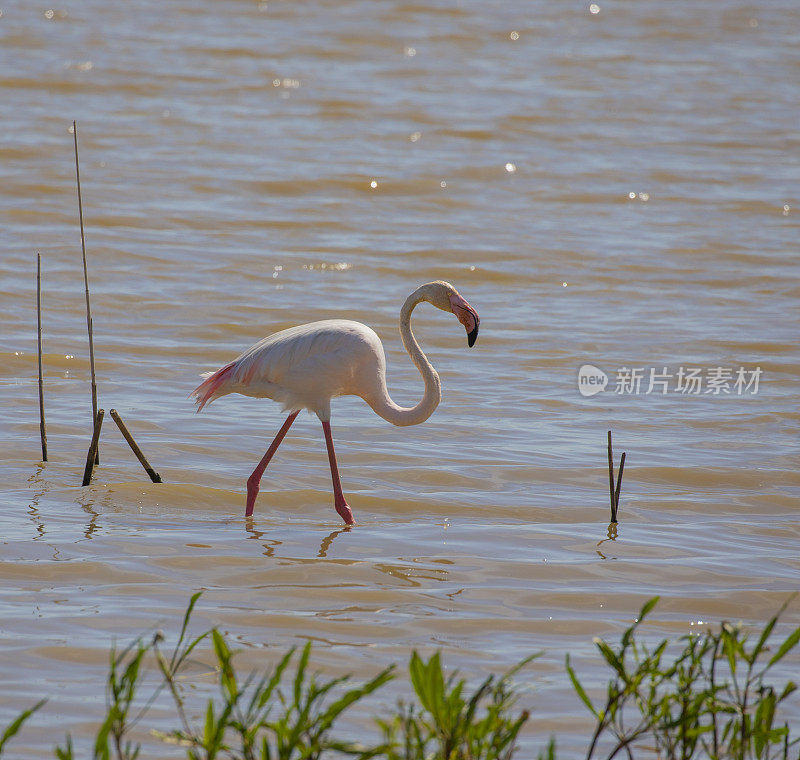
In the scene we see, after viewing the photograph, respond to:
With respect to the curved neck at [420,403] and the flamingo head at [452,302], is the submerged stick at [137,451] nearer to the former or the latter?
the curved neck at [420,403]

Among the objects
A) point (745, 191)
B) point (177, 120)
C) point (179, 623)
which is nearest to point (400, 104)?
point (177, 120)

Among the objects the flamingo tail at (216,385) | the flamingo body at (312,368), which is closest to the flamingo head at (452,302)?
the flamingo body at (312,368)

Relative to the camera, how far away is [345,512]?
657 centimetres

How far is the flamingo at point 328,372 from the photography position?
6.67 metres

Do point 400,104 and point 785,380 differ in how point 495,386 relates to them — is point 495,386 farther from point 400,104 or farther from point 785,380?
point 400,104

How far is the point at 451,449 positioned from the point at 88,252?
602 cm

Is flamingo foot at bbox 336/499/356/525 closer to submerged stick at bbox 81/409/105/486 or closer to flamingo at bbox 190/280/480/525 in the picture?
flamingo at bbox 190/280/480/525

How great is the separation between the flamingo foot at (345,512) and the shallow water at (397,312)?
0.27 ft

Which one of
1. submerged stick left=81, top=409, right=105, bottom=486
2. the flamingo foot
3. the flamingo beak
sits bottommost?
the flamingo foot

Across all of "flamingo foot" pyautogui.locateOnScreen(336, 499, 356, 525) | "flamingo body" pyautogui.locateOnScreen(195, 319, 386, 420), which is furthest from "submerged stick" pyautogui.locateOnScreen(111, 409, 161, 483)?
"flamingo foot" pyautogui.locateOnScreen(336, 499, 356, 525)

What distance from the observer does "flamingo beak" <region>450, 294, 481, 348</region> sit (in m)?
6.68

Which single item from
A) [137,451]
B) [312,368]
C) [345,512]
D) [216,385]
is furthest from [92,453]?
[345,512]

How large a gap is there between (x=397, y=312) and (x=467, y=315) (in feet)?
16.1

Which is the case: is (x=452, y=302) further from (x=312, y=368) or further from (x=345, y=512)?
(x=345, y=512)
